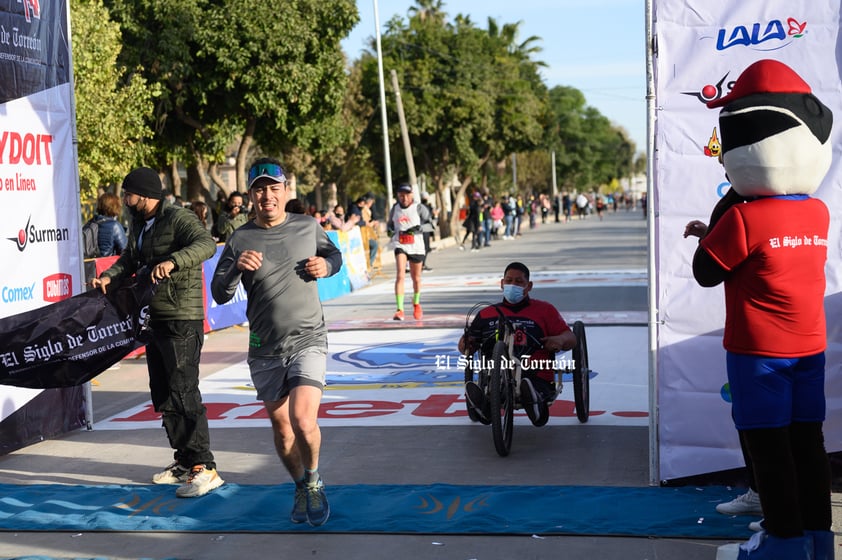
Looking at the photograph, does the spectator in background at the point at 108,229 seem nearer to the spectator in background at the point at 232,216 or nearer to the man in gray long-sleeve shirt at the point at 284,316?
the spectator in background at the point at 232,216

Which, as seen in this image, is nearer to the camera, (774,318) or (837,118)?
(774,318)

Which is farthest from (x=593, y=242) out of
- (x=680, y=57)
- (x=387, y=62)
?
(x=680, y=57)

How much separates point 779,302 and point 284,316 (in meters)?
2.56

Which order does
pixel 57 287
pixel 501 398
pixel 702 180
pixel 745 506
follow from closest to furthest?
pixel 745 506
pixel 702 180
pixel 501 398
pixel 57 287

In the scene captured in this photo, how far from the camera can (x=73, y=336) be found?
7.35 metres

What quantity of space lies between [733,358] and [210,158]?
28.8 m

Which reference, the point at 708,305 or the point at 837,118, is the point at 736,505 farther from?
the point at 837,118

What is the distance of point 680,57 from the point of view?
5.90m

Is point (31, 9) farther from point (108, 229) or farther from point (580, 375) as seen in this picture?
point (580, 375)

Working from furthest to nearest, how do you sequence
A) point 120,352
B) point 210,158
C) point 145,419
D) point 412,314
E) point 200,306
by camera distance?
point 210,158, point 412,314, point 145,419, point 120,352, point 200,306

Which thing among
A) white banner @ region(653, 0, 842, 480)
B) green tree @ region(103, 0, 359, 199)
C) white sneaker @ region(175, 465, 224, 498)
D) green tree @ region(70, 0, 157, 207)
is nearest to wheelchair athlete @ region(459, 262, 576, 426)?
white banner @ region(653, 0, 842, 480)

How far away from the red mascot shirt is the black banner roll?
160 inches

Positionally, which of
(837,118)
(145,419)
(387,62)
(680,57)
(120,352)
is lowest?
(145,419)

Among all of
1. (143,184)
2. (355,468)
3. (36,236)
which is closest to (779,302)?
(355,468)
